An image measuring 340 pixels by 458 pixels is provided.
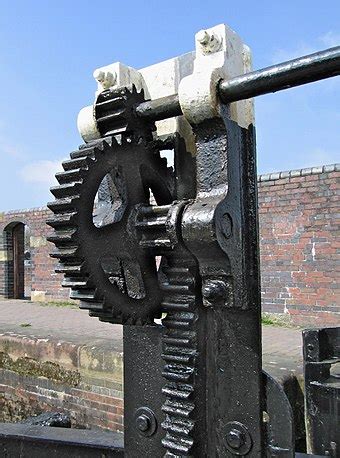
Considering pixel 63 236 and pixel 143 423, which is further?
pixel 143 423

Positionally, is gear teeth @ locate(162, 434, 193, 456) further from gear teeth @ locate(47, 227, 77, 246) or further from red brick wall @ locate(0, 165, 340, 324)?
red brick wall @ locate(0, 165, 340, 324)

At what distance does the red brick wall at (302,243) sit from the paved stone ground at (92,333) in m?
0.47

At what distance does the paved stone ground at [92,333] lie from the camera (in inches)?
154

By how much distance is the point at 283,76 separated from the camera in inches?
36.8

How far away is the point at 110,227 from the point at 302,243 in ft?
18.8

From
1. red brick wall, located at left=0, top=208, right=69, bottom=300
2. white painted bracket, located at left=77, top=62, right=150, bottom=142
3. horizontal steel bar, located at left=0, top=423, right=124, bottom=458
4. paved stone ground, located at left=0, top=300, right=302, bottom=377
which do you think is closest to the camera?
white painted bracket, located at left=77, top=62, right=150, bottom=142

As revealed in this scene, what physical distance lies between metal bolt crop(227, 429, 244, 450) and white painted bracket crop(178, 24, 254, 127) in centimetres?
67

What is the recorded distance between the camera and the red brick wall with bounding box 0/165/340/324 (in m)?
6.24

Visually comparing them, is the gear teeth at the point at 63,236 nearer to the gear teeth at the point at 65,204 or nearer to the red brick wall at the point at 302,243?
the gear teeth at the point at 65,204

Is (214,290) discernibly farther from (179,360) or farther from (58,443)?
(58,443)

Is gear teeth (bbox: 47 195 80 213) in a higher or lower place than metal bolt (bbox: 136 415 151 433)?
Result: higher

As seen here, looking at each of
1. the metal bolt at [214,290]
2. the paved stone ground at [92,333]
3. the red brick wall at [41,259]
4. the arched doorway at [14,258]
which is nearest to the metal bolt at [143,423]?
the metal bolt at [214,290]

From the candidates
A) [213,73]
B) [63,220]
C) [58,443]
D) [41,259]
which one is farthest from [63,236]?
[41,259]

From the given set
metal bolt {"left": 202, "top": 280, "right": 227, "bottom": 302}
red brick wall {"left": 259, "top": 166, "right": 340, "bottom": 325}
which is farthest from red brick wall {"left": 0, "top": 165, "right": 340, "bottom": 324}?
metal bolt {"left": 202, "top": 280, "right": 227, "bottom": 302}
